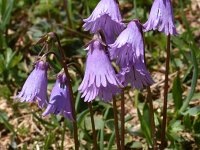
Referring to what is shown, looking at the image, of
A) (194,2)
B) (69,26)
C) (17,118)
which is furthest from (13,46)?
(194,2)

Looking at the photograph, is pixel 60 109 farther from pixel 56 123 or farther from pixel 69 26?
pixel 69 26

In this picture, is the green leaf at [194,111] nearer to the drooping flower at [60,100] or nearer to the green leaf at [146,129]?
the green leaf at [146,129]

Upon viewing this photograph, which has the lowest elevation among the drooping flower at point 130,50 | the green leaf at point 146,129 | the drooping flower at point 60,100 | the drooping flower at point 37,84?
the green leaf at point 146,129

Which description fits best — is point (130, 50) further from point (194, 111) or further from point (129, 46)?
point (194, 111)

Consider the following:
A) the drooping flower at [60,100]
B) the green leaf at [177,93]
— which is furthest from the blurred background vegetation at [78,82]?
the drooping flower at [60,100]

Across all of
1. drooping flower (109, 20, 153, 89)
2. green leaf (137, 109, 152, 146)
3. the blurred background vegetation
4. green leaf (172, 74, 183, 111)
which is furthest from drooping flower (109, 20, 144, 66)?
green leaf (172, 74, 183, 111)
